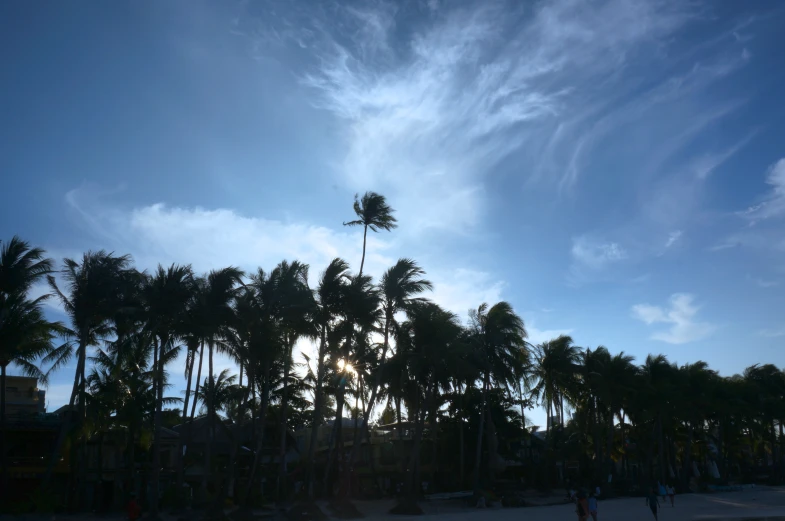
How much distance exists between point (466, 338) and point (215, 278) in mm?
17789

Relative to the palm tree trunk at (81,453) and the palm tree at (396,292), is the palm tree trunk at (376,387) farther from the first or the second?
the palm tree trunk at (81,453)

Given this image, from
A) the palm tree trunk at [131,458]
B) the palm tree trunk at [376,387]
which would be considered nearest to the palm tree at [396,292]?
the palm tree trunk at [376,387]

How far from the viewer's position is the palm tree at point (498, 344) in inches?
1672

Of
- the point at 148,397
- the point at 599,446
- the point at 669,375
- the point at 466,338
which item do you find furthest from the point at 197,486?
the point at 669,375

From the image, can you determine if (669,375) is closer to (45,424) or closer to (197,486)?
(197,486)

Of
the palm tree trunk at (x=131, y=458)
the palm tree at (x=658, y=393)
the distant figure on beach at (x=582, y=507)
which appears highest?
the palm tree at (x=658, y=393)

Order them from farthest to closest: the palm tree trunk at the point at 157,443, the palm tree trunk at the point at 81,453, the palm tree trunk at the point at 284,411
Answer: the palm tree trunk at the point at 284,411, the palm tree trunk at the point at 81,453, the palm tree trunk at the point at 157,443

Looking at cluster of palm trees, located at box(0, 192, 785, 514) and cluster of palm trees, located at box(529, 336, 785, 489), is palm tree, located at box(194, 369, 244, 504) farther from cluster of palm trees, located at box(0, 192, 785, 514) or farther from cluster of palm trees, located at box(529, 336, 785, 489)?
cluster of palm trees, located at box(529, 336, 785, 489)

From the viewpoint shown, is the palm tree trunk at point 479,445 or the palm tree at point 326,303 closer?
the palm tree at point 326,303

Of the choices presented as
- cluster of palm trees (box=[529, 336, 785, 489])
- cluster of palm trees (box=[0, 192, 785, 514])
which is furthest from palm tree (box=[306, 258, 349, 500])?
cluster of palm trees (box=[529, 336, 785, 489])

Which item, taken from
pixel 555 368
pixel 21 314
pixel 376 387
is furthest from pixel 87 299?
pixel 555 368

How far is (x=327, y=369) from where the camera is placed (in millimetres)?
38125

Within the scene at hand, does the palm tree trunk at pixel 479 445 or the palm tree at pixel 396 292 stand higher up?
the palm tree at pixel 396 292

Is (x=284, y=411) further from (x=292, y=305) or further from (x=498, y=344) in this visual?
(x=498, y=344)
